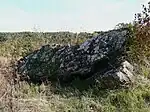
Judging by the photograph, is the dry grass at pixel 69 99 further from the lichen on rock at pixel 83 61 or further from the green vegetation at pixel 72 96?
the lichen on rock at pixel 83 61

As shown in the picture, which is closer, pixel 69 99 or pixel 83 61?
pixel 69 99

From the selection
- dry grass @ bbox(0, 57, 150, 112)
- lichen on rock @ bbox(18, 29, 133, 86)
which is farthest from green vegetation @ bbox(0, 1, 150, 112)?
lichen on rock @ bbox(18, 29, 133, 86)

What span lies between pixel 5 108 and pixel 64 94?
1540mm

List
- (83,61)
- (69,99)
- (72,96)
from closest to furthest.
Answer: (69,99) → (72,96) → (83,61)

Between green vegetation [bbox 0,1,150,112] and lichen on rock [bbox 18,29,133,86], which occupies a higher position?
lichen on rock [bbox 18,29,133,86]

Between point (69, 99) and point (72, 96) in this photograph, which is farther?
point (72, 96)

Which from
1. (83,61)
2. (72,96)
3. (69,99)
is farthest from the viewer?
(83,61)

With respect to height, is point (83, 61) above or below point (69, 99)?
above

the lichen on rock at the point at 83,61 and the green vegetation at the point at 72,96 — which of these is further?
the lichen on rock at the point at 83,61

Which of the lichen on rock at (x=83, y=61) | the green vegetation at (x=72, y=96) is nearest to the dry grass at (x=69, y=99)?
the green vegetation at (x=72, y=96)

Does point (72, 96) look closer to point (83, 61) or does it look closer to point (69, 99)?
point (69, 99)

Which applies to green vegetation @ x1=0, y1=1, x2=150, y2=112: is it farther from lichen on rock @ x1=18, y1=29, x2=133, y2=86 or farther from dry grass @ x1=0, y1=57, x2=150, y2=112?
lichen on rock @ x1=18, y1=29, x2=133, y2=86

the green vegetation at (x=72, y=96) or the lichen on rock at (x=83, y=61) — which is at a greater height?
the lichen on rock at (x=83, y=61)

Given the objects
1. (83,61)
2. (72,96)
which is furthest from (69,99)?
(83,61)
